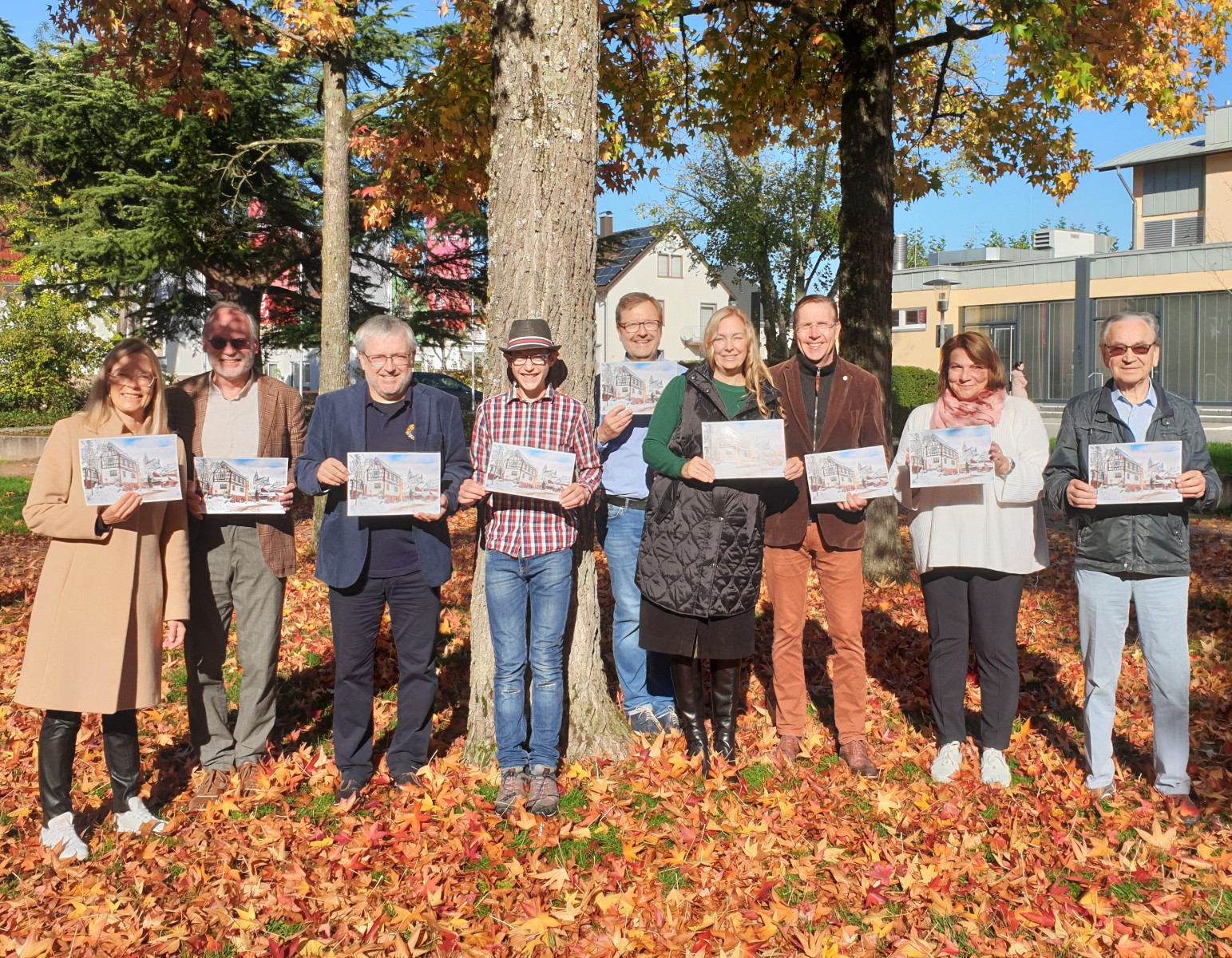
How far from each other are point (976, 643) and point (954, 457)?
95cm

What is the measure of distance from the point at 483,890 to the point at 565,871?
323 millimetres

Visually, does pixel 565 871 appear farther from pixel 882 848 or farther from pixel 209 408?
pixel 209 408

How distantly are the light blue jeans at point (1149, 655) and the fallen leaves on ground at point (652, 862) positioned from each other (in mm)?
202

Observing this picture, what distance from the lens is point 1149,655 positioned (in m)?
4.63

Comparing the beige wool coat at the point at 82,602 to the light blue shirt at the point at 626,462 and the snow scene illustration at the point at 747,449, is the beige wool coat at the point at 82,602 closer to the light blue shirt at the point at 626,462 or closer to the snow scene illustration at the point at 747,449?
the light blue shirt at the point at 626,462

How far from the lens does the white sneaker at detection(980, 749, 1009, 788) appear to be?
4824 mm

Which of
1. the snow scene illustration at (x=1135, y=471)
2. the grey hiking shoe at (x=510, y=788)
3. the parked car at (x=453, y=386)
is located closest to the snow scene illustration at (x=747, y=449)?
the snow scene illustration at (x=1135, y=471)

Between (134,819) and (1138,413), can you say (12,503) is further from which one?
(1138,413)

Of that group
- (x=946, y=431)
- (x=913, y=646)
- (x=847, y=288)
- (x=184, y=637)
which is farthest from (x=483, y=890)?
(x=847, y=288)

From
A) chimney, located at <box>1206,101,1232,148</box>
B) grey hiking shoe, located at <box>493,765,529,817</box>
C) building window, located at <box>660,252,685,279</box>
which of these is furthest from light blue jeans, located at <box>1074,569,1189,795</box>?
building window, located at <box>660,252,685,279</box>

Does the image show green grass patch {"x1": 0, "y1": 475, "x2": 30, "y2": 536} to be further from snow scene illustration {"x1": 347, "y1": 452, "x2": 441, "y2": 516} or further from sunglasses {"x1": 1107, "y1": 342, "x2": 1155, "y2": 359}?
sunglasses {"x1": 1107, "y1": 342, "x2": 1155, "y2": 359}

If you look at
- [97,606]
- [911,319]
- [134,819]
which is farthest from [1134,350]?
[911,319]

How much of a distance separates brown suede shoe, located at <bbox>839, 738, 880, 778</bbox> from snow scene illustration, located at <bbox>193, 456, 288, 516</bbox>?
119 inches

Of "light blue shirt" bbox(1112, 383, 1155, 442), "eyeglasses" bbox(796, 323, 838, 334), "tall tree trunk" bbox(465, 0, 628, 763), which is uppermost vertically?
"tall tree trunk" bbox(465, 0, 628, 763)
